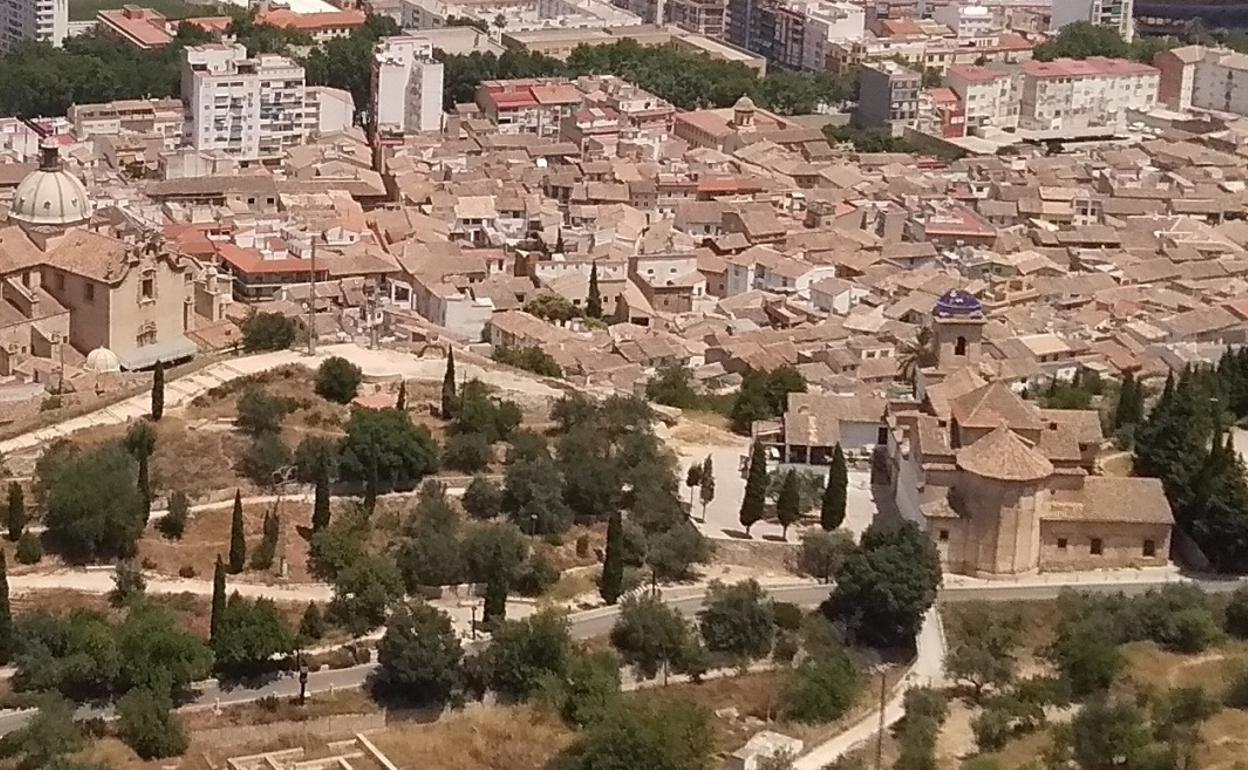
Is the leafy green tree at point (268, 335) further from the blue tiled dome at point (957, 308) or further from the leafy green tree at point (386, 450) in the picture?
the blue tiled dome at point (957, 308)

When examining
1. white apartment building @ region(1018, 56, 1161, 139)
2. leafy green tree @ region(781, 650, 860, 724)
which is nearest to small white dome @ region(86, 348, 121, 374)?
leafy green tree @ region(781, 650, 860, 724)

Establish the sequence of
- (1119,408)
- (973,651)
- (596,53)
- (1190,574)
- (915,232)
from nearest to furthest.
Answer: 1. (973,651)
2. (1190,574)
3. (1119,408)
4. (915,232)
5. (596,53)

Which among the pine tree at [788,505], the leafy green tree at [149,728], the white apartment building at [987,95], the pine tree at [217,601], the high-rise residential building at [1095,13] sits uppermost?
the high-rise residential building at [1095,13]

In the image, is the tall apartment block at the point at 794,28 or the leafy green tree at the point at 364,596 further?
the tall apartment block at the point at 794,28

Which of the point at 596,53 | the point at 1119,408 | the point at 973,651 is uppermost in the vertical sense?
the point at 596,53

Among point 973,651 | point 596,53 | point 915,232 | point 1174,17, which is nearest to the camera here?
point 973,651

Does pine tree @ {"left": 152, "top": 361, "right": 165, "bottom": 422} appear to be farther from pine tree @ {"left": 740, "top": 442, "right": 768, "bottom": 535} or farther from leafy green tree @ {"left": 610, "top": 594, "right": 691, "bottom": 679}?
pine tree @ {"left": 740, "top": 442, "right": 768, "bottom": 535}

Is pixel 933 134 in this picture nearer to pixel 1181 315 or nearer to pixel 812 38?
pixel 812 38

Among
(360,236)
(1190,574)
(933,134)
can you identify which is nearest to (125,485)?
(1190,574)

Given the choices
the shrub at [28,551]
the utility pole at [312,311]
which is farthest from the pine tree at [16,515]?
the utility pole at [312,311]
